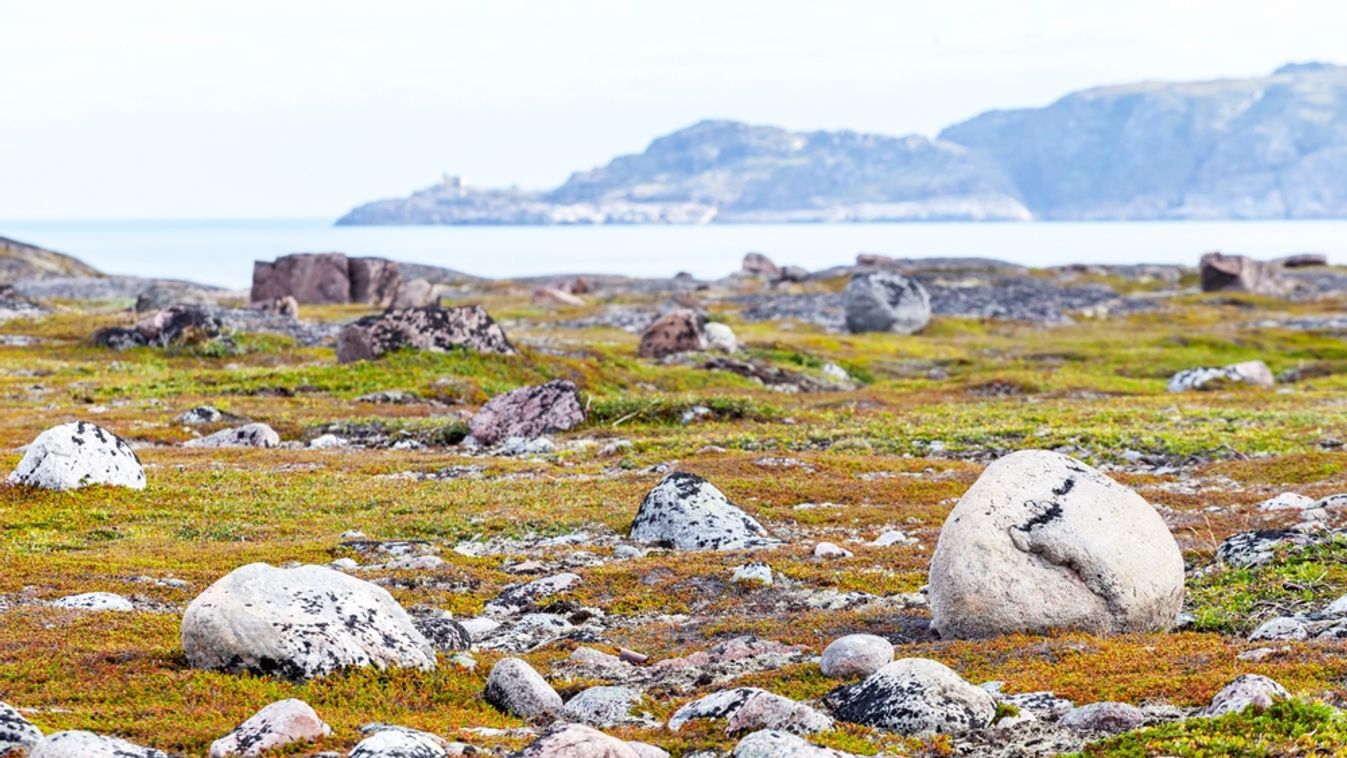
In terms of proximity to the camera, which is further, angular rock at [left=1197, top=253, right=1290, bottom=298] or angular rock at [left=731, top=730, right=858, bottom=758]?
angular rock at [left=1197, top=253, right=1290, bottom=298]

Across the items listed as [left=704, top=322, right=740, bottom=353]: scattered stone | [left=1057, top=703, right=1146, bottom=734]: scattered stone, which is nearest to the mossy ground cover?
[left=1057, top=703, right=1146, bottom=734]: scattered stone

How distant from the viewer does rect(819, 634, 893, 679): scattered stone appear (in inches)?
479

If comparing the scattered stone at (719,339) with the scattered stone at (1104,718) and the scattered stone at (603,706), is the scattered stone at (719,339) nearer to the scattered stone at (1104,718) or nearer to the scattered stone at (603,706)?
the scattered stone at (603,706)

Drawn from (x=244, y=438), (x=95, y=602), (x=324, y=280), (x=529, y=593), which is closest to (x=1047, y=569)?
(x=529, y=593)

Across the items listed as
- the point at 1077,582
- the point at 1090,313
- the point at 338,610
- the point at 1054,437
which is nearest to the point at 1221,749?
the point at 1077,582

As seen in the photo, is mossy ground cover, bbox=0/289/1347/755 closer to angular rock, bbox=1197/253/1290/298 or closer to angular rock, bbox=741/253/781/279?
angular rock, bbox=1197/253/1290/298

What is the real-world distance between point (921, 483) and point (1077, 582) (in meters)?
10.7

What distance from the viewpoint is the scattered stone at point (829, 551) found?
18.3m

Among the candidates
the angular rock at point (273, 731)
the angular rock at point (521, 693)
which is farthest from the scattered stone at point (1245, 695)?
the angular rock at point (273, 731)

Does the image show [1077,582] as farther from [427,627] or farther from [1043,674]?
[427,627]

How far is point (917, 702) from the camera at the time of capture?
35.1 ft

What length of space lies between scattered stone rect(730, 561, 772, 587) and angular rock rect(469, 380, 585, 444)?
1474cm

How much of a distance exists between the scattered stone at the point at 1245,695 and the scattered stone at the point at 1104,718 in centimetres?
50

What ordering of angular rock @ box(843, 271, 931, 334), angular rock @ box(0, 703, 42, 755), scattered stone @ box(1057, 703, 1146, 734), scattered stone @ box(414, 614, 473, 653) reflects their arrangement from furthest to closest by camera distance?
1. angular rock @ box(843, 271, 931, 334)
2. scattered stone @ box(414, 614, 473, 653)
3. scattered stone @ box(1057, 703, 1146, 734)
4. angular rock @ box(0, 703, 42, 755)
